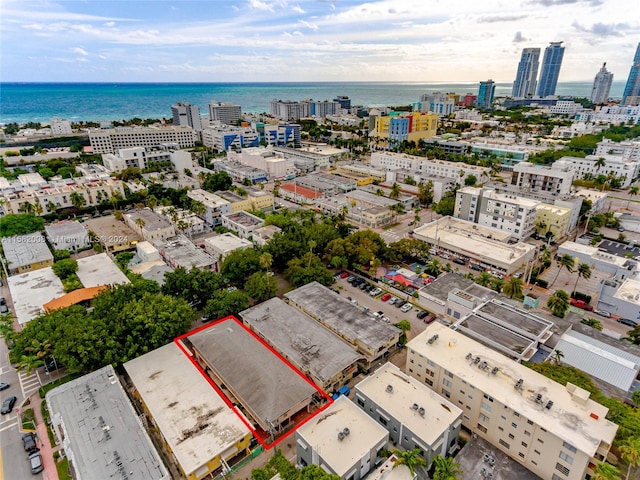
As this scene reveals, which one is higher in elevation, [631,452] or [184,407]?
[631,452]

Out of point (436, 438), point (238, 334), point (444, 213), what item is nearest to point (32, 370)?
point (238, 334)

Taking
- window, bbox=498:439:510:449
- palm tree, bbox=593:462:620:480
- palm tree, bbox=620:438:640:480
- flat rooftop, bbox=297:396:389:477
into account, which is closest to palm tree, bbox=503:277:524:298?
window, bbox=498:439:510:449

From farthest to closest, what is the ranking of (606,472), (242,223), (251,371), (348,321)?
(242,223) < (348,321) < (251,371) < (606,472)


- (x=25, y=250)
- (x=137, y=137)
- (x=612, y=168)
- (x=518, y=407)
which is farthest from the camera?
(x=137, y=137)

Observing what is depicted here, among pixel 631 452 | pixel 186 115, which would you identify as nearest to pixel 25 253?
pixel 631 452

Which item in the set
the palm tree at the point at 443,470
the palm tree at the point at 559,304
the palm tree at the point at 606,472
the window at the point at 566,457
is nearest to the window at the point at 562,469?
the window at the point at 566,457

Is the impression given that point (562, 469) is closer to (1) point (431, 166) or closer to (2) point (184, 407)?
(2) point (184, 407)
